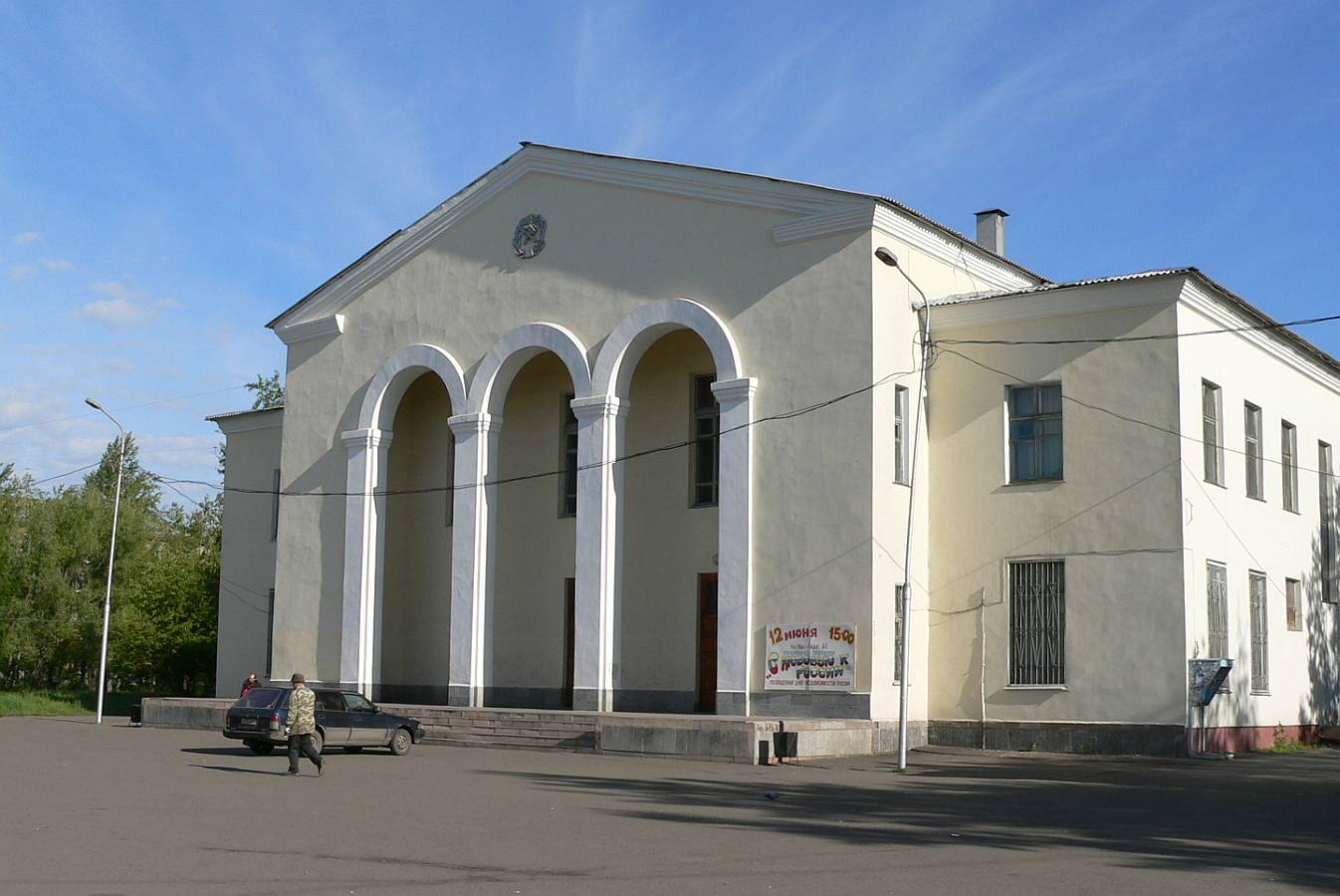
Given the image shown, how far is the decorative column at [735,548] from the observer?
2503cm

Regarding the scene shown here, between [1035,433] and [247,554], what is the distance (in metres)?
22.3

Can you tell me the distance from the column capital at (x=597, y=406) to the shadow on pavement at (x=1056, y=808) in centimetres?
933

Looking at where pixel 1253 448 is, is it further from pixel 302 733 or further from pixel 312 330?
pixel 312 330

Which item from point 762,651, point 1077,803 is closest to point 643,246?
point 762,651

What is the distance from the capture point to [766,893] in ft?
29.9

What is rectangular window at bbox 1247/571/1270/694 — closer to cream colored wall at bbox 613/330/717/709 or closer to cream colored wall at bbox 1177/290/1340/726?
Answer: cream colored wall at bbox 1177/290/1340/726

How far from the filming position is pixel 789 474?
2517cm

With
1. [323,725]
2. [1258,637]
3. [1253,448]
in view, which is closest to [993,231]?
[1253,448]

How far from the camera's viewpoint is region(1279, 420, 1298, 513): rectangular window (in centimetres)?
2858

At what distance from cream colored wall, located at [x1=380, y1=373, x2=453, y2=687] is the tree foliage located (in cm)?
1870

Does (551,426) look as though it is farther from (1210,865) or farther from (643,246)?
(1210,865)

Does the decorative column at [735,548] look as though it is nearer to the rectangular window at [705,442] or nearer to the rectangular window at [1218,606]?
the rectangular window at [705,442]

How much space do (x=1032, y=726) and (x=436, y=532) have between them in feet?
49.0

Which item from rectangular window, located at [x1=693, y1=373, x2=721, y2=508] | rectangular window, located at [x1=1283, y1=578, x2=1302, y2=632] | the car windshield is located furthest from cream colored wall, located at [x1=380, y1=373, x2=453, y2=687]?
rectangular window, located at [x1=1283, y1=578, x2=1302, y2=632]
